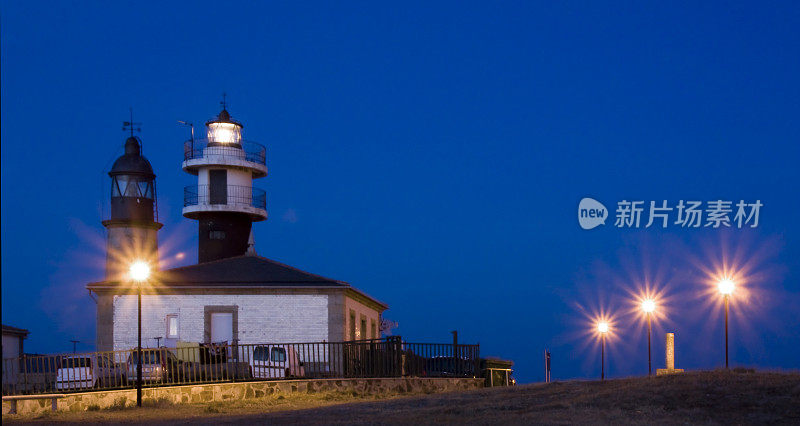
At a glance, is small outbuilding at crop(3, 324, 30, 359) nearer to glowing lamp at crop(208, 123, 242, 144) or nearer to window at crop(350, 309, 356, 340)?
glowing lamp at crop(208, 123, 242, 144)

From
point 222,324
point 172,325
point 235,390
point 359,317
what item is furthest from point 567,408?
point 359,317

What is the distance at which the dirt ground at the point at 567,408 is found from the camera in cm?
1387

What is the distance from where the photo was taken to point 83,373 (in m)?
22.0

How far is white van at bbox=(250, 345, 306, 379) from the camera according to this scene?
2456 cm

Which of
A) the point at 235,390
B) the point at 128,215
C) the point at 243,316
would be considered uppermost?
the point at 128,215

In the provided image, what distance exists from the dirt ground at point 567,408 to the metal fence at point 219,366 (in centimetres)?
197

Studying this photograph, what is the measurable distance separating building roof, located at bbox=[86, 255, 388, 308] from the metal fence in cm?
396

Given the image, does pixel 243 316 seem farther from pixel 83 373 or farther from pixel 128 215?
pixel 128 215

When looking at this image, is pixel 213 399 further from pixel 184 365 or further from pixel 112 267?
pixel 112 267

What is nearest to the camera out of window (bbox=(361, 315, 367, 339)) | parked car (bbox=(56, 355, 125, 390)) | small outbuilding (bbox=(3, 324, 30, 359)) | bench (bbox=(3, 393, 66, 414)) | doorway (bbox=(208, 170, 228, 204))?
bench (bbox=(3, 393, 66, 414))

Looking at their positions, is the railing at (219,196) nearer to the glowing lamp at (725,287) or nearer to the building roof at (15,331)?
the building roof at (15,331)

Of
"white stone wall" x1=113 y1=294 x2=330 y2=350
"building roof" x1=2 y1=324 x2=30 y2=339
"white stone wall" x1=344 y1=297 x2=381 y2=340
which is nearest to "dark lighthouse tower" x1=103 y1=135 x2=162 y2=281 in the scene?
"building roof" x1=2 y1=324 x2=30 y2=339

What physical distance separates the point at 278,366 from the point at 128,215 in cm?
2165

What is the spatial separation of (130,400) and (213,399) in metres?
2.20
